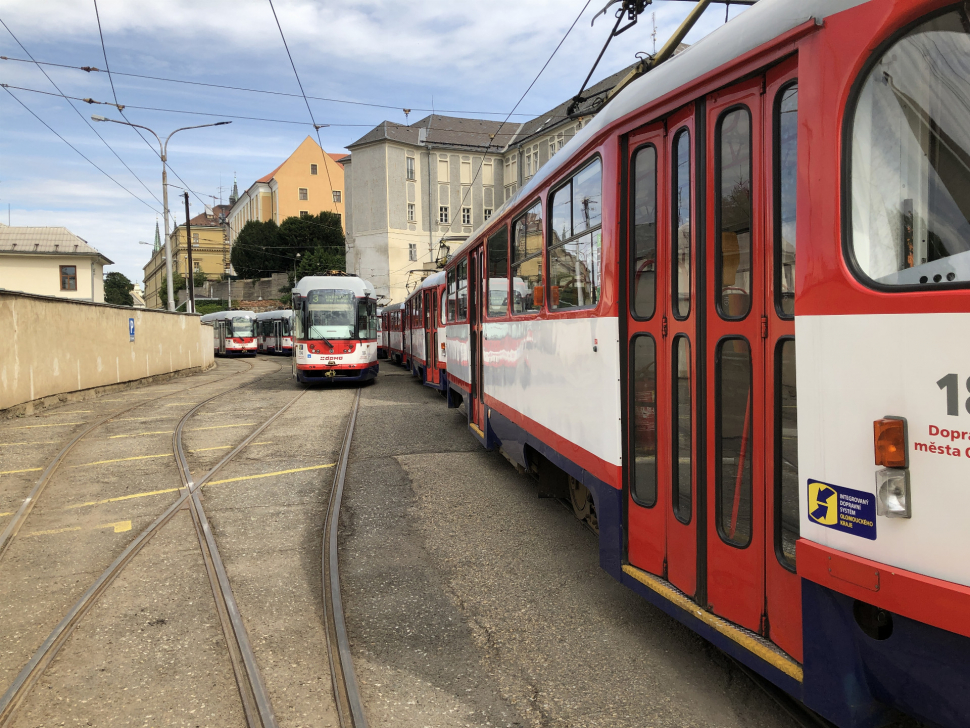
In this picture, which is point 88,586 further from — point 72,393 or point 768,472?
point 72,393

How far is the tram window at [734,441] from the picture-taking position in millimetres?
3029

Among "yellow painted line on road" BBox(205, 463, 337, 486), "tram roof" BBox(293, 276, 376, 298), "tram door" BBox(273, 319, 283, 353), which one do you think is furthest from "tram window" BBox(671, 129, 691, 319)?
"tram door" BBox(273, 319, 283, 353)

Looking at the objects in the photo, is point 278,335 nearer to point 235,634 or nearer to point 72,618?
point 72,618

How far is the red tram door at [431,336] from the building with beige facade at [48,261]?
39796 mm

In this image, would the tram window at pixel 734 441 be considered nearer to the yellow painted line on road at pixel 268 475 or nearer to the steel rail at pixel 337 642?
the steel rail at pixel 337 642

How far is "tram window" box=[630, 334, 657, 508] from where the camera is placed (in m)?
3.71

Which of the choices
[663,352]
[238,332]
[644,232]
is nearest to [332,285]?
[644,232]

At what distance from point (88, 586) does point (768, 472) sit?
433 cm

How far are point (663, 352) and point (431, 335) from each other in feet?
47.4

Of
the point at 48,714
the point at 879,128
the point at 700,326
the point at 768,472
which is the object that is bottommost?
the point at 48,714

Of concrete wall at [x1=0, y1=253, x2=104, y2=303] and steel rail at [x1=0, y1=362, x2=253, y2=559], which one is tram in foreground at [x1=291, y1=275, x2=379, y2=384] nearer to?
steel rail at [x1=0, y1=362, x2=253, y2=559]

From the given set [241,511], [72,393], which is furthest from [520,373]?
[72,393]

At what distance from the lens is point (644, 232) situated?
3830mm

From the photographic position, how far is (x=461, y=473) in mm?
8406
